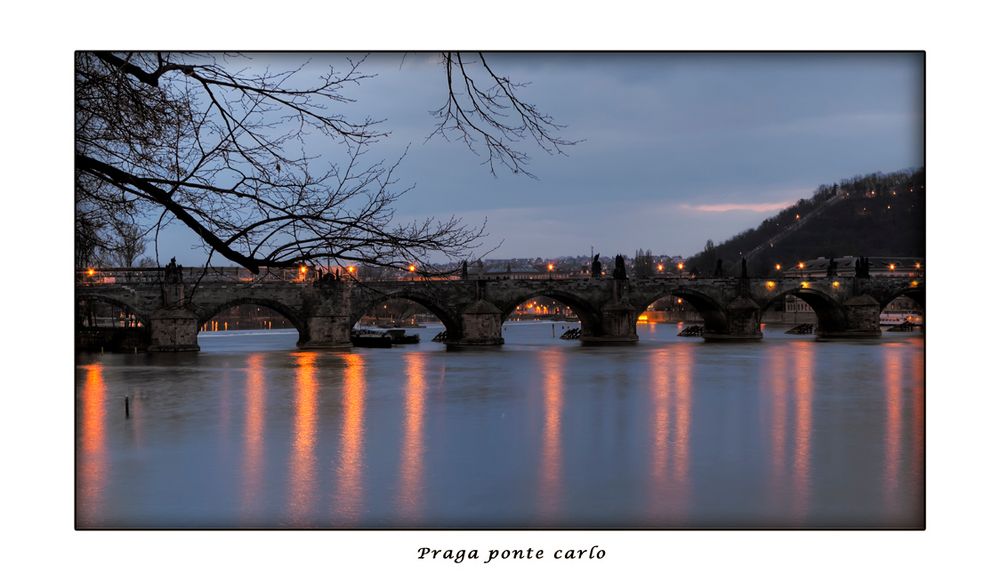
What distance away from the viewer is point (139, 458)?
14.9m

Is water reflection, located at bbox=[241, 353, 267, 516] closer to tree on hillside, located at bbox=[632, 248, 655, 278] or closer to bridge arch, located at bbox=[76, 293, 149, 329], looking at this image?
bridge arch, located at bbox=[76, 293, 149, 329]

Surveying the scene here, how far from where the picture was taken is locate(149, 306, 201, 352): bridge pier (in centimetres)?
4409

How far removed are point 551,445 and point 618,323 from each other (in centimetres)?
3859

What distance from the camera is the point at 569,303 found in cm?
5700

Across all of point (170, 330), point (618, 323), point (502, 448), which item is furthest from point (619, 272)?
point (502, 448)

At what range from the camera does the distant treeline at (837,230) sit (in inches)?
744

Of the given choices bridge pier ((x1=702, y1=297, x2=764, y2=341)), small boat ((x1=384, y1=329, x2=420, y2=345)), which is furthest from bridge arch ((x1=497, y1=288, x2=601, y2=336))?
bridge pier ((x1=702, y1=297, x2=764, y2=341))

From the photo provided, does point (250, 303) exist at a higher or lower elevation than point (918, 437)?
higher

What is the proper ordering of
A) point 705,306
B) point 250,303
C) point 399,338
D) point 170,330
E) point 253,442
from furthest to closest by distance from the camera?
point 705,306 → point 399,338 → point 250,303 → point 170,330 → point 253,442

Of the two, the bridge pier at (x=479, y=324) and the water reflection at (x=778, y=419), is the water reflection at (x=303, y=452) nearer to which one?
the water reflection at (x=778, y=419)

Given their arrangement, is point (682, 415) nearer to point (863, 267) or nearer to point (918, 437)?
point (918, 437)

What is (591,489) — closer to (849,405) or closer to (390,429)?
(390,429)

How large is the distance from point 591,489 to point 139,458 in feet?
26.4
